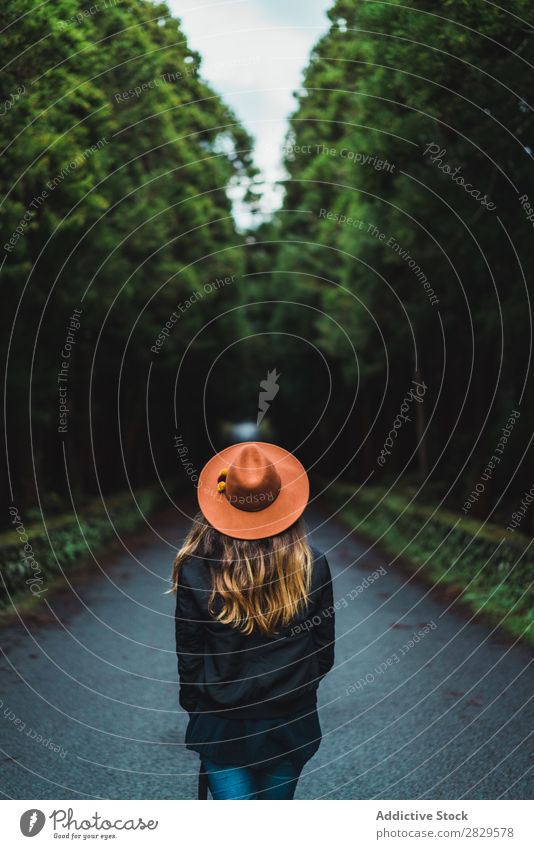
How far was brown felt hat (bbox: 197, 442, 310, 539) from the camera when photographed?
3.21m

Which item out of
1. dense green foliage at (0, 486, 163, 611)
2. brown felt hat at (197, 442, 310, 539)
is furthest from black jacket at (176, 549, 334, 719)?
dense green foliage at (0, 486, 163, 611)

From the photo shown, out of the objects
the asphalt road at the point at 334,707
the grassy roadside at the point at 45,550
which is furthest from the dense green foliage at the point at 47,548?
the asphalt road at the point at 334,707

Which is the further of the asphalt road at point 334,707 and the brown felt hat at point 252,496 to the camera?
the asphalt road at point 334,707

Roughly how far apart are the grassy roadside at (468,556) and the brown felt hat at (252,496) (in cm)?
561

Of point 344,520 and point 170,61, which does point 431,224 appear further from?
point 344,520

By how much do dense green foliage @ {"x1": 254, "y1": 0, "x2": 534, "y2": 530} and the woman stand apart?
5090 millimetres

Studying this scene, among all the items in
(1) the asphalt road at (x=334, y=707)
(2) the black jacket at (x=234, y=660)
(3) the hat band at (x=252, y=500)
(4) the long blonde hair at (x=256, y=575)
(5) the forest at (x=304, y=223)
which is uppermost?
(5) the forest at (x=304, y=223)

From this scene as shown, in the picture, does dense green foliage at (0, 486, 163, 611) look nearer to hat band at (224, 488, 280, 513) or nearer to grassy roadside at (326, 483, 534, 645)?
grassy roadside at (326, 483, 534, 645)

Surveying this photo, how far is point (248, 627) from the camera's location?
10.3ft

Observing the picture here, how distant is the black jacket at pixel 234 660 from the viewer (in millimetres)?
3174

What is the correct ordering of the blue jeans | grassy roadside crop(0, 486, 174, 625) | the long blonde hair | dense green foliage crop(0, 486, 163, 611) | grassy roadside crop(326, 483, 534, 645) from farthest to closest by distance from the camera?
dense green foliage crop(0, 486, 163, 611), grassy roadside crop(0, 486, 174, 625), grassy roadside crop(326, 483, 534, 645), the blue jeans, the long blonde hair

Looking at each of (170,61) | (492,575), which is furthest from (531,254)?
(170,61)

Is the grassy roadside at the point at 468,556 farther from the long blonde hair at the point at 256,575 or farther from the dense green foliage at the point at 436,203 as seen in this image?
the long blonde hair at the point at 256,575
